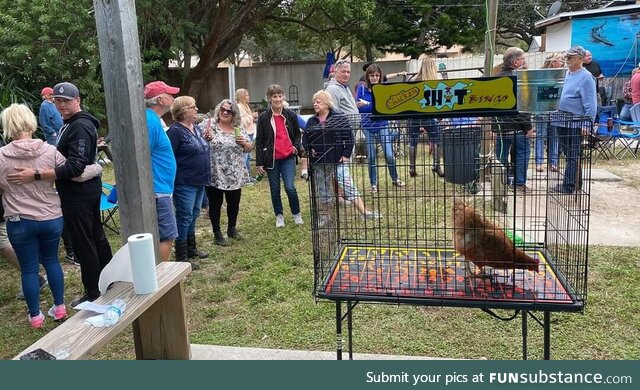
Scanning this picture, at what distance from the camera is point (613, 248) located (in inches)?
198

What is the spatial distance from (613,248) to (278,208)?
11.3 feet

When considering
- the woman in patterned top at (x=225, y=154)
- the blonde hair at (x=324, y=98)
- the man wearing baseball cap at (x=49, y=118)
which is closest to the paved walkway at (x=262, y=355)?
the woman in patterned top at (x=225, y=154)

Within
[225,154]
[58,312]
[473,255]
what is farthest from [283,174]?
[473,255]

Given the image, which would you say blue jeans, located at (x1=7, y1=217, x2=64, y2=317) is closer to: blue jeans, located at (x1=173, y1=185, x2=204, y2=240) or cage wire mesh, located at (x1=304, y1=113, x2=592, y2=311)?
blue jeans, located at (x1=173, y1=185, x2=204, y2=240)

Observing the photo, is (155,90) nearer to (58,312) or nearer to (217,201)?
(217,201)

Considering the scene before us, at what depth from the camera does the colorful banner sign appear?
2.45 metres

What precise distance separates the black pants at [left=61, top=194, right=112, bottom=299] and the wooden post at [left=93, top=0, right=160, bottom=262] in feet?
1.47

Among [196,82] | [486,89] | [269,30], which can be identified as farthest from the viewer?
[269,30]

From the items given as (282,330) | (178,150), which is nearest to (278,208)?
(178,150)

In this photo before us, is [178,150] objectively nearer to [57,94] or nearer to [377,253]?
[57,94]

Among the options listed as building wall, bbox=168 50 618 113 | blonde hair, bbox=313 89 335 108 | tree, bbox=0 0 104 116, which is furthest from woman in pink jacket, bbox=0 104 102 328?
building wall, bbox=168 50 618 113

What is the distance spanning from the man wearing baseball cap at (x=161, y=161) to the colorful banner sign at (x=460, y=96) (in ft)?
7.55

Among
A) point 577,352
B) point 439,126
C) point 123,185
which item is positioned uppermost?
point 439,126

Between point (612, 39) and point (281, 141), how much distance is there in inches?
Result: 423
